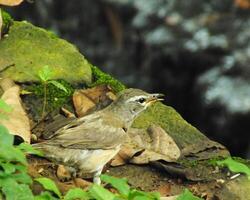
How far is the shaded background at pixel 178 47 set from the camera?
1223cm

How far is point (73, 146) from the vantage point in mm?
7488

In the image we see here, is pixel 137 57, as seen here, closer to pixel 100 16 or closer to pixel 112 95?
pixel 100 16

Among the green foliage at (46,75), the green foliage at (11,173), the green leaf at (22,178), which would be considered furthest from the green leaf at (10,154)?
the green foliage at (46,75)

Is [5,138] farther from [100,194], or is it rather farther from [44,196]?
[100,194]

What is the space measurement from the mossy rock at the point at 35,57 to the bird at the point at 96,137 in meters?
0.69

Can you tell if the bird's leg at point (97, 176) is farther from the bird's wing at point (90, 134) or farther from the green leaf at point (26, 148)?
the green leaf at point (26, 148)

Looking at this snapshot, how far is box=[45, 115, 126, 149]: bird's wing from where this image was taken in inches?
296

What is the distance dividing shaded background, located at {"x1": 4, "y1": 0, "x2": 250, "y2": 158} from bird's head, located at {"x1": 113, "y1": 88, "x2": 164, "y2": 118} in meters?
4.03

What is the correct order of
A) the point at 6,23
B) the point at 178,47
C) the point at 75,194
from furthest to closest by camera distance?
the point at 178,47
the point at 6,23
the point at 75,194

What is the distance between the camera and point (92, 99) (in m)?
8.41

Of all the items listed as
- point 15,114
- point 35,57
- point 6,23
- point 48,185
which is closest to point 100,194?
point 48,185

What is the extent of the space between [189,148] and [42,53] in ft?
5.41

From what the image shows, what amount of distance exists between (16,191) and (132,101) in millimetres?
1820

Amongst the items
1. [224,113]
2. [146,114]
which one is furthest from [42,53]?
[224,113]
